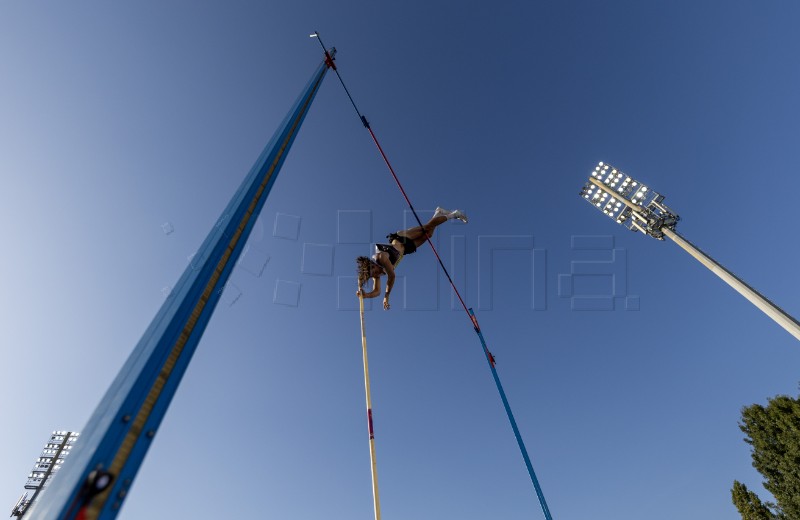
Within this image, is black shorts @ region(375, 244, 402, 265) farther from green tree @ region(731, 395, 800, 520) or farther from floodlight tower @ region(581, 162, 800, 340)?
green tree @ region(731, 395, 800, 520)

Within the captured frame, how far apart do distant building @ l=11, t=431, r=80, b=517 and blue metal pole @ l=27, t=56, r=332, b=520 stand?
19070mm

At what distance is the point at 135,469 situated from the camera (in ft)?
5.56

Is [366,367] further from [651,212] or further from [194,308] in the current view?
[651,212]

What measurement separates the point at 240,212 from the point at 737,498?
2729cm

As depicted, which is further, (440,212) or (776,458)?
(776,458)

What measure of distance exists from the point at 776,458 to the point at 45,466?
1419 inches

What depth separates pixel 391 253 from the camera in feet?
27.3

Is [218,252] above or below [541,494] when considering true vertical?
above

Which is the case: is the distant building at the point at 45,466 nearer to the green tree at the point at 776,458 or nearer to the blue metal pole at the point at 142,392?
the blue metal pole at the point at 142,392

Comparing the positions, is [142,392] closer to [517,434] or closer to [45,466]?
[517,434]

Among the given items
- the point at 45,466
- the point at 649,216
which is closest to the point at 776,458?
the point at 649,216

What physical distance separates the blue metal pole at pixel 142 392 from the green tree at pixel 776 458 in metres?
25.8

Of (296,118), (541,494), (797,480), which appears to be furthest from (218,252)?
(797,480)

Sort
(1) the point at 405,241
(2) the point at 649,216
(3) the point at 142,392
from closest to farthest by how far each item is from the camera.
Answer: (3) the point at 142,392 < (1) the point at 405,241 < (2) the point at 649,216
